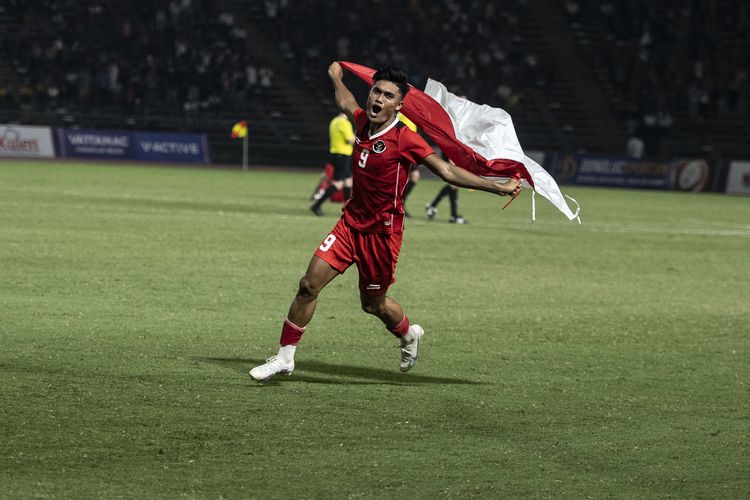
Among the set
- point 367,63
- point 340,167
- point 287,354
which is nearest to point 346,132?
point 340,167

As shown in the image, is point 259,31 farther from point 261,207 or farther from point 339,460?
point 339,460

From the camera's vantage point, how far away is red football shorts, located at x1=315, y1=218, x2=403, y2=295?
8.12 metres

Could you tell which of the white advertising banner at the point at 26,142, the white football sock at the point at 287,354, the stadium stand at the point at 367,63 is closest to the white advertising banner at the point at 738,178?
the stadium stand at the point at 367,63

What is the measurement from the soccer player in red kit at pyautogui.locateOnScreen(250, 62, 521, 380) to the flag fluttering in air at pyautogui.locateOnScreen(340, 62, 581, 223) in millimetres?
338

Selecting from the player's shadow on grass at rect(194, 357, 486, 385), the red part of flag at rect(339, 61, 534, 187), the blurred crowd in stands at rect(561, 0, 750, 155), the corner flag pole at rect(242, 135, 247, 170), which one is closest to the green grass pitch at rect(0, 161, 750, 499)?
the player's shadow on grass at rect(194, 357, 486, 385)

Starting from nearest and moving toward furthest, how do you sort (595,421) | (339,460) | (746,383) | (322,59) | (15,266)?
(339,460) → (595,421) → (746,383) → (15,266) → (322,59)

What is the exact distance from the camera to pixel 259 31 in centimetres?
4884

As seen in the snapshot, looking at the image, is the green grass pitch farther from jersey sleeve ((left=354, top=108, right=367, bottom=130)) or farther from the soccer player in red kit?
jersey sleeve ((left=354, top=108, right=367, bottom=130))

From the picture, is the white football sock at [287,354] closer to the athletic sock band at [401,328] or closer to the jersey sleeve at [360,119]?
the athletic sock band at [401,328]

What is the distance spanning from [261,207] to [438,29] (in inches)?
1090

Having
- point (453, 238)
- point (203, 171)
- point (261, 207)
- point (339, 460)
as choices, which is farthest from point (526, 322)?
point (203, 171)

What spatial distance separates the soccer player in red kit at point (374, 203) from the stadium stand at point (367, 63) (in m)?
35.0

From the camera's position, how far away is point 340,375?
8320 mm

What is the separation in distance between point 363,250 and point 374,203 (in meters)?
0.33
